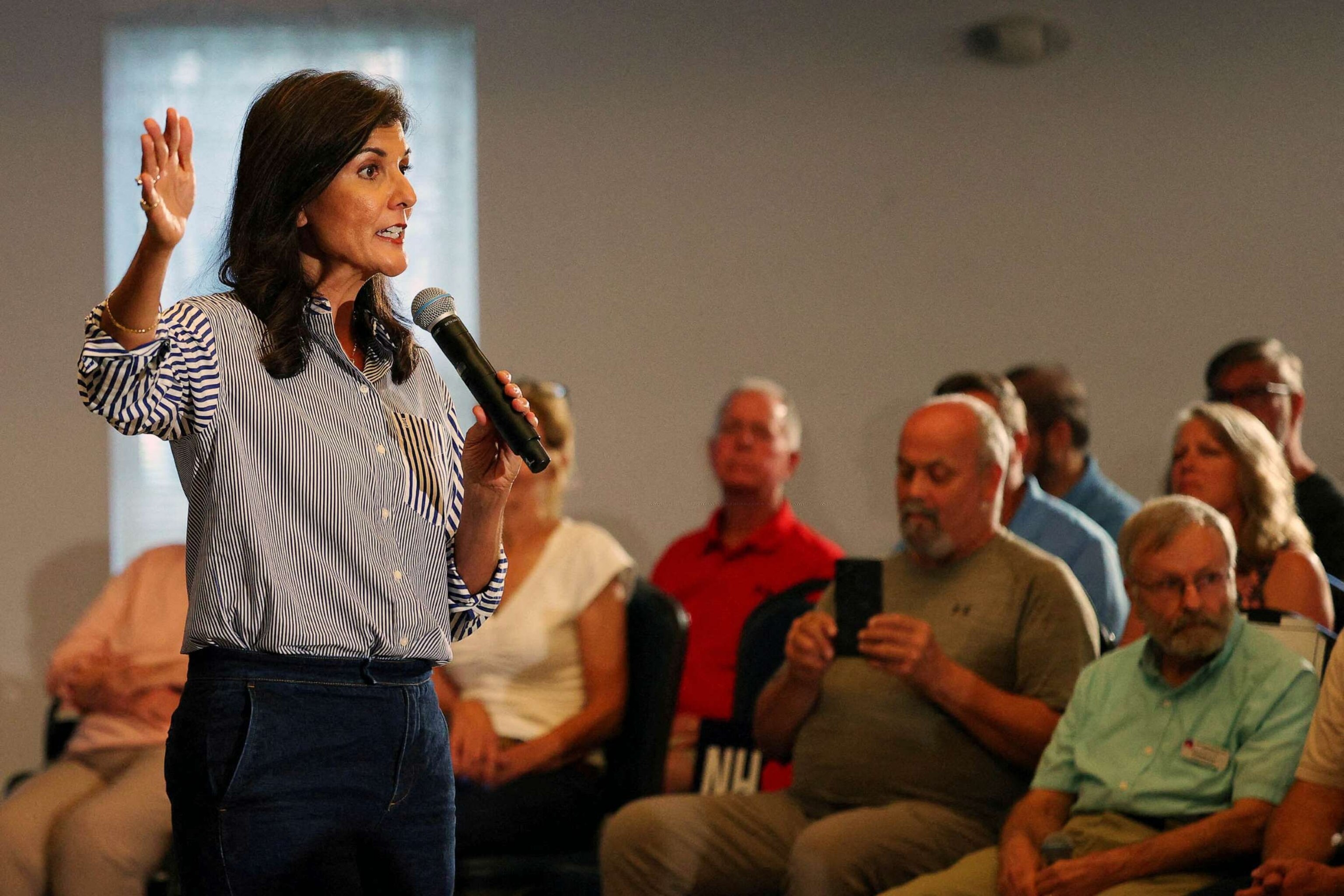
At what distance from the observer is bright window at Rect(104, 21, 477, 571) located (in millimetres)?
4184

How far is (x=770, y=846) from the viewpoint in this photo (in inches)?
97.0

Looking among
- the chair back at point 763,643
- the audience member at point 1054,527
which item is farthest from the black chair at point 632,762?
the audience member at point 1054,527

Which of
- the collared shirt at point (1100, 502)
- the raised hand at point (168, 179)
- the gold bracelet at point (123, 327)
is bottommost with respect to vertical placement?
the collared shirt at point (1100, 502)

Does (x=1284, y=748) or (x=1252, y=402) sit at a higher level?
(x=1252, y=402)

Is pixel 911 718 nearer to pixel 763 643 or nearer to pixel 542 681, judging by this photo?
pixel 763 643

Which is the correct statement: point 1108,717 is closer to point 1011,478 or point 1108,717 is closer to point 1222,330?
point 1011,478

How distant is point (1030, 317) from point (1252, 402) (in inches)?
42.4

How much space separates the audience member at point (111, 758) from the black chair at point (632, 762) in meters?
0.60

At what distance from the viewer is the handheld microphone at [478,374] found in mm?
1139

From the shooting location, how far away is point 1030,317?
4.19 metres

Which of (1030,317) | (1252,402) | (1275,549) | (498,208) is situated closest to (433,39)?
(498,208)

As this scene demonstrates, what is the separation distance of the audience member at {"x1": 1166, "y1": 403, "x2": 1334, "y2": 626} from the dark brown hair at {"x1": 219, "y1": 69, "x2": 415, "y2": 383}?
6.16ft

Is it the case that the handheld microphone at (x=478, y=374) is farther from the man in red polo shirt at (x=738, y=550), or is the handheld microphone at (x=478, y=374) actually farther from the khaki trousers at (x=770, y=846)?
the man in red polo shirt at (x=738, y=550)

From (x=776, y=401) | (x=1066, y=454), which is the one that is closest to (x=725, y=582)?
(x=776, y=401)
